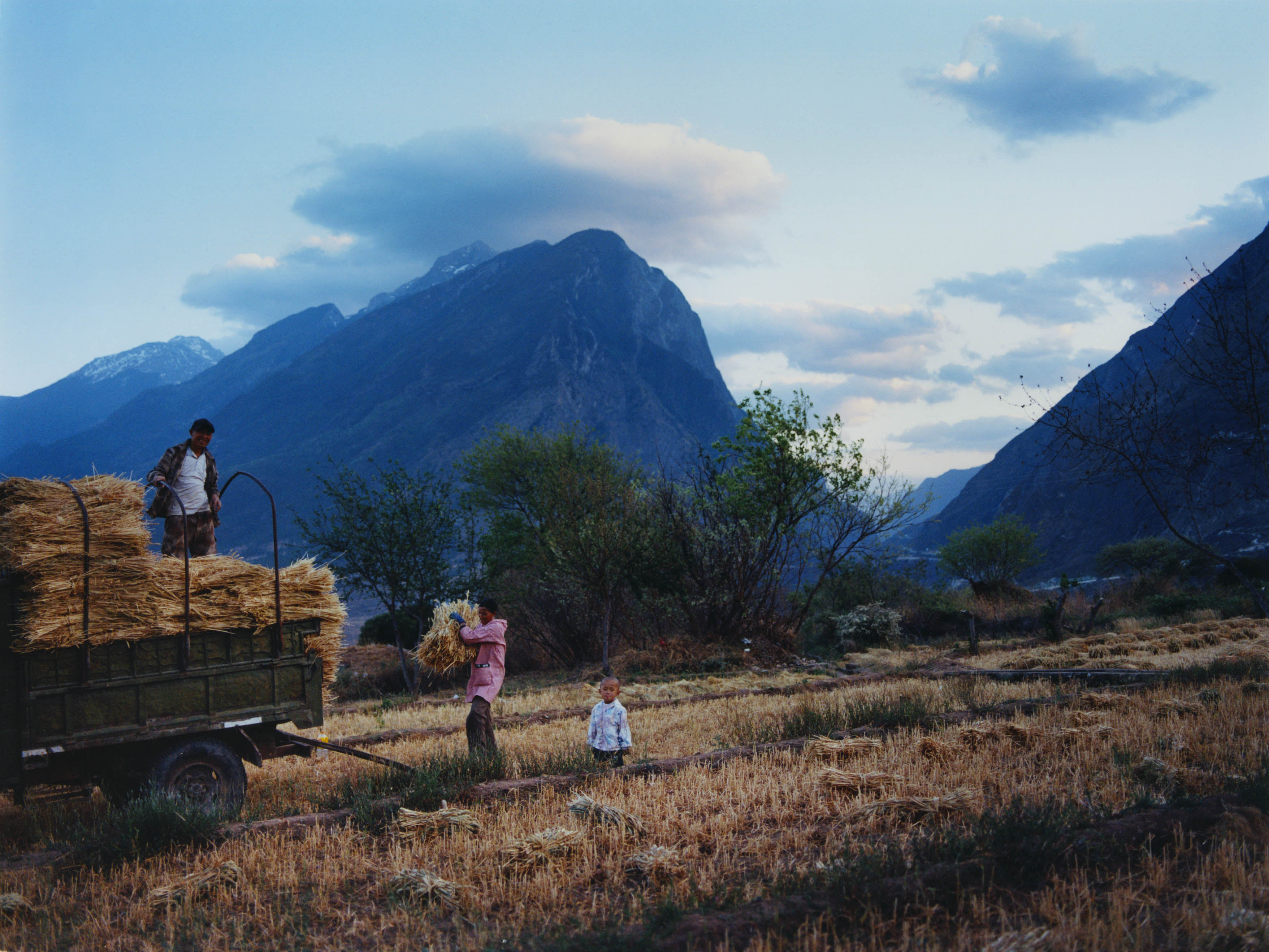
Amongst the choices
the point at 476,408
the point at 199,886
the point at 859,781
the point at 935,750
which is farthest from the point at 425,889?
the point at 476,408

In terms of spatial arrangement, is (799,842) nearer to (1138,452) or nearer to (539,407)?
(1138,452)

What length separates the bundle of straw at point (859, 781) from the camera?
7047 mm

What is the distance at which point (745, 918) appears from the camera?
445 centimetres

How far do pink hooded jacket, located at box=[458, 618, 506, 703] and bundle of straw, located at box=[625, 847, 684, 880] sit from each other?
379cm

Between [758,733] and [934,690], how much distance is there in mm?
4109

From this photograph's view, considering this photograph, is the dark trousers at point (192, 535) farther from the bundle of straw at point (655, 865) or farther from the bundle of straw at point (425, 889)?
the bundle of straw at point (655, 865)

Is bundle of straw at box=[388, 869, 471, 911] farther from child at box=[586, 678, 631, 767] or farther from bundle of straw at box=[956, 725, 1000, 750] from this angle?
bundle of straw at box=[956, 725, 1000, 750]

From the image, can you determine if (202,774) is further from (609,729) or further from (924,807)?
(924,807)

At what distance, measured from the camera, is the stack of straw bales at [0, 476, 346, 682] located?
7008mm

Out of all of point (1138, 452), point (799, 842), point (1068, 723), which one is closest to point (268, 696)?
point (799, 842)

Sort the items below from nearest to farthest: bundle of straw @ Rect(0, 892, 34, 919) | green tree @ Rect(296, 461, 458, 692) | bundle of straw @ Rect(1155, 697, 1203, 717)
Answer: bundle of straw @ Rect(0, 892, 34, 919) → bundle of straw @ Rect(1155, 697, 1203, 717) → green tree @ Rect(296, 461, 458, 692)

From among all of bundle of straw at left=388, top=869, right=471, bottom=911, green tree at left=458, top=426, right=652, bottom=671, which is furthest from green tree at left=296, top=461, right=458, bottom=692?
bundle of straw at left=388, top=869, right=471, bottom=911

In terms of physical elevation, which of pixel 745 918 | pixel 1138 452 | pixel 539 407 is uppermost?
pixel 539 407

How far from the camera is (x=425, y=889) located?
5176mm
